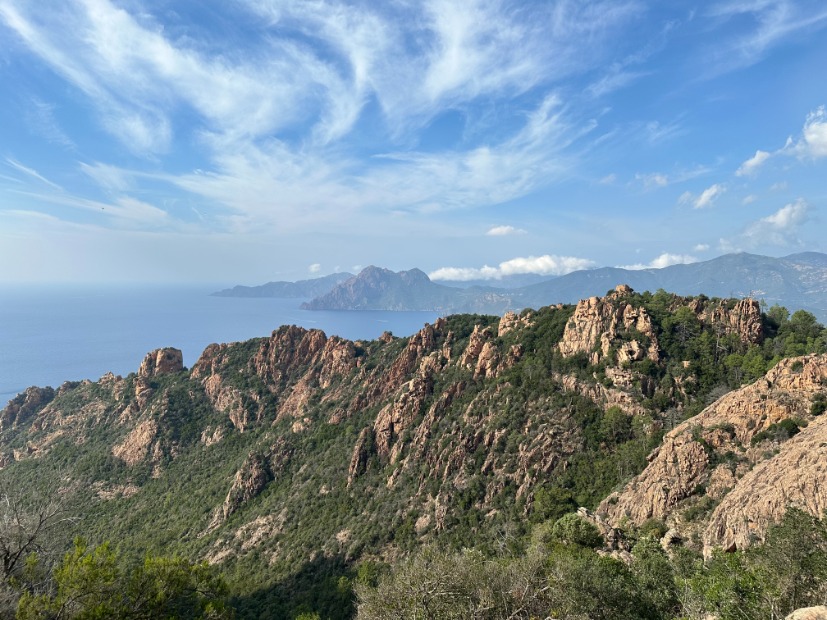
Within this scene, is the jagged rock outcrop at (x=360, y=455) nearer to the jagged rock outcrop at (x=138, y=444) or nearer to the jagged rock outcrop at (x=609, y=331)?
the jagged rock outcrop at (x=609, y=331)

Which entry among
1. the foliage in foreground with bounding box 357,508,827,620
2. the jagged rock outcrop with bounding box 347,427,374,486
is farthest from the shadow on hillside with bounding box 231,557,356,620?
the foliage in foreground with bounding box 357,508,827,620

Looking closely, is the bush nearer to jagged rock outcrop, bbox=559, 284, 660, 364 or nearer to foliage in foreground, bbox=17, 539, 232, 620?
foliage in foreground, bbox=17, 539, 232, 620

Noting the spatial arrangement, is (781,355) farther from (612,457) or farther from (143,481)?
(143,481)

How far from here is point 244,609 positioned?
4575cm

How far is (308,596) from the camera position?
46.5 m

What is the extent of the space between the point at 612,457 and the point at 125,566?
64.1m

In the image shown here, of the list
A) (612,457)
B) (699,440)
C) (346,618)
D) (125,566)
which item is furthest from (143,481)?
(699,440)

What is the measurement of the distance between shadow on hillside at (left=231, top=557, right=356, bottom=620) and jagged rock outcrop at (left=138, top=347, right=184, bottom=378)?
8551 centimetres

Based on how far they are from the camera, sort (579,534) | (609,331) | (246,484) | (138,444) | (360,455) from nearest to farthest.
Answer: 1. (579,534)
2. (609,331)
3. (360,455)
4. (246,484)
5. (138,444)

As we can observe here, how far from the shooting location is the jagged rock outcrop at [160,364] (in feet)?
371

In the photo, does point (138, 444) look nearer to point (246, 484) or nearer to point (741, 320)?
point (246, 484)

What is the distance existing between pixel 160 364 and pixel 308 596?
306ft

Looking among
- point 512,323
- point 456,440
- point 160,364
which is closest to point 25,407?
point 160,364

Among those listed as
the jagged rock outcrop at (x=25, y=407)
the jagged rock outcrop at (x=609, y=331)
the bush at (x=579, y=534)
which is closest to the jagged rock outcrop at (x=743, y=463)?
the bush at (x=579, y=534)
